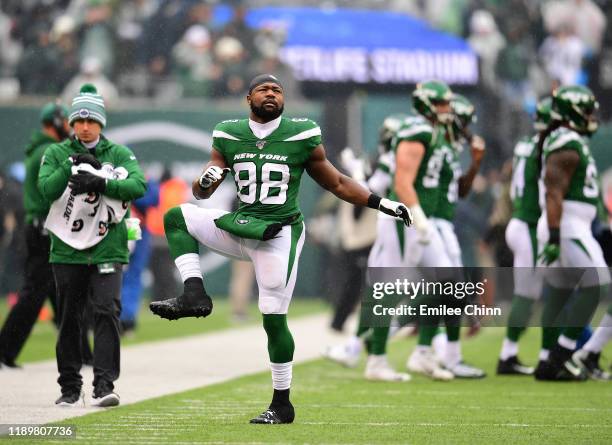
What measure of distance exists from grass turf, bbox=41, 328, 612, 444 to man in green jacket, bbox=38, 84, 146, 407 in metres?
0.39

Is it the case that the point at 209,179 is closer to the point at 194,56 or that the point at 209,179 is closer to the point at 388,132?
the point at 388,132

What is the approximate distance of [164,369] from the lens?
35.2ft

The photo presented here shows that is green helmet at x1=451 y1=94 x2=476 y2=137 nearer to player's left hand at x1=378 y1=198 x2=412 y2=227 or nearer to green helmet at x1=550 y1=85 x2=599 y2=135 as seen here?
green helmet at x1=550 y1=85 x2=599 y2=135

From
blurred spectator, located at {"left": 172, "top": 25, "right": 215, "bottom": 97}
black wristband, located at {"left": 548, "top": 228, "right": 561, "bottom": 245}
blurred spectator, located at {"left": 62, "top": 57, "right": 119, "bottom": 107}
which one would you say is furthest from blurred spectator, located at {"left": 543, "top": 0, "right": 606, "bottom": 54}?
black wristband, located at {"left": 548, "top": 228, "right": 561, "bottom": 245}

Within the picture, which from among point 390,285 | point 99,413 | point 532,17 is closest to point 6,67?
point 532,17

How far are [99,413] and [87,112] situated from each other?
186cm

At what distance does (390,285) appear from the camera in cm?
1040

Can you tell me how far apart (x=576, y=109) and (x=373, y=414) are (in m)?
3.33

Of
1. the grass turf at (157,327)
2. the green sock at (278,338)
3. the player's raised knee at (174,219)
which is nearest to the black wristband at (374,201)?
the green sock at (278,338)

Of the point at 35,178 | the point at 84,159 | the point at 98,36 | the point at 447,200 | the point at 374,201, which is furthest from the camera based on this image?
the point at 98,36

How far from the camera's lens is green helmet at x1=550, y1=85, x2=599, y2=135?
32.8 ft

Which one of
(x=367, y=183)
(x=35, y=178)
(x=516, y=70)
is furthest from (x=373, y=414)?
(x=516, y=70)

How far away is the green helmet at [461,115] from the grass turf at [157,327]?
4.00 metres

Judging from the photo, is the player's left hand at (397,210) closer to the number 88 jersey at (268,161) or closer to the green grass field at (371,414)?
the number 88 jersey at (268,161)
